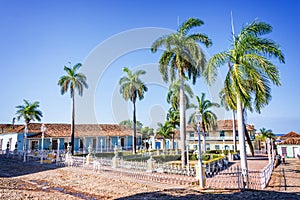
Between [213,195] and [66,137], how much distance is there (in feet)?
103

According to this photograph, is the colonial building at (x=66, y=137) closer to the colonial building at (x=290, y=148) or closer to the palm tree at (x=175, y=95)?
the palm tree at (x=175, y=95)

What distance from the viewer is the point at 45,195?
9617 millimetres

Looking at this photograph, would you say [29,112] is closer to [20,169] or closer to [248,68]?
[20,169]

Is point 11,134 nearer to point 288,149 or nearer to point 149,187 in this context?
point 149,187

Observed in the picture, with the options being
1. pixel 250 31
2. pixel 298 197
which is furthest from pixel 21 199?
pixel 250 31

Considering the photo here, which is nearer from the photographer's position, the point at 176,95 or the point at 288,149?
the point at 176,95

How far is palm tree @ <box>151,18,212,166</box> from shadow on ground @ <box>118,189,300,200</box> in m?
7.84

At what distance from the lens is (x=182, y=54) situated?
57.9ft

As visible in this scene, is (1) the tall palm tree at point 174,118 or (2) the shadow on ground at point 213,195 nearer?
(2) the shadow on ground at point 213,195

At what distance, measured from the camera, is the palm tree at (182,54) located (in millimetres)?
17397

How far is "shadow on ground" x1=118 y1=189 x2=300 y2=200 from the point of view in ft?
27.4

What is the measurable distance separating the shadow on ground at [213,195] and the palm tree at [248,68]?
1.39 metres

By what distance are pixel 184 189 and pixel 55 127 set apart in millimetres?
32899

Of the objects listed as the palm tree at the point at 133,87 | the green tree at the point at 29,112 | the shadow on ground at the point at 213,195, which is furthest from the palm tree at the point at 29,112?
the shadow on ground at the point at 213,195
